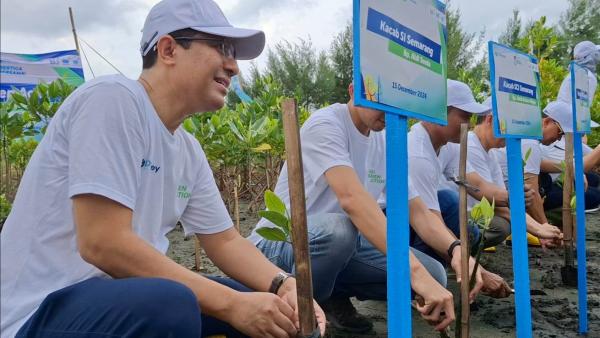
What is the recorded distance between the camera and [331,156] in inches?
74.9

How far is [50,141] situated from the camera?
3.95 ft

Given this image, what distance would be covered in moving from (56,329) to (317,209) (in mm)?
1200

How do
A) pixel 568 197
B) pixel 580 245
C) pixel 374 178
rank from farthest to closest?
1. pixel 568 197
2. pixel 580 245
3. pixel 374 178

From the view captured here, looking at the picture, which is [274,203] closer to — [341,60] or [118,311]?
[118,311]

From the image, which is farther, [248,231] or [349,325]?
[248,231]

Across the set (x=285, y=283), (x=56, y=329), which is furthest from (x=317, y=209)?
(x=56, y=329)

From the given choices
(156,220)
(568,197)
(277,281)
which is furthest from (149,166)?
(568,197)

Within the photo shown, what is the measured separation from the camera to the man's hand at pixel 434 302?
1.51m

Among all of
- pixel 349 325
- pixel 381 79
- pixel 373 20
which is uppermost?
pixel 373 20

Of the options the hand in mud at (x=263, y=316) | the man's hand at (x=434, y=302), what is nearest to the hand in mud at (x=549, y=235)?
the man's hand at (x=434, y=302)

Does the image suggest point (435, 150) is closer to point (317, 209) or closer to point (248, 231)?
point (317, 209)

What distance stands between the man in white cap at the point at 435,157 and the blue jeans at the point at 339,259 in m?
0.26

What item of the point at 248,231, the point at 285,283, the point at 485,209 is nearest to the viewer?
the point at 285,283

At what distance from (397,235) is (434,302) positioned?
0.45 m
